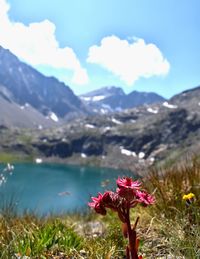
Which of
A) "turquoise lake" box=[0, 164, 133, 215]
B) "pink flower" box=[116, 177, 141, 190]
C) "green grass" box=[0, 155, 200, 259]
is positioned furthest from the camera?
"turquoise lake" box=[0, 164, 133, 215]

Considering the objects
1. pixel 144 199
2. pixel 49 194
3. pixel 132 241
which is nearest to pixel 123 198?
pixel 144 199

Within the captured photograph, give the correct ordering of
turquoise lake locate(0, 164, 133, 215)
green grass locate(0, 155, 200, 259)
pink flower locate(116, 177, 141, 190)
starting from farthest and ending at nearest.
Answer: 1. turquoise lake locate(0, 164, 133, 215)
2. green grass locate(0, 155, 200, 259)
3. pink flower locate(116, 177, 141, 190)

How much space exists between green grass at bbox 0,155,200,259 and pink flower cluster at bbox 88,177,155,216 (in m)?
0.80

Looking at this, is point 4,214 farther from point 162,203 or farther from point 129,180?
point 129,180

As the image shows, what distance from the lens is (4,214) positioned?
6961 mm

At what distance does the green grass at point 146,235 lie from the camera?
15.3 feet

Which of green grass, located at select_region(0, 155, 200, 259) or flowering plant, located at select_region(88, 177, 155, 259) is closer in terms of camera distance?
flowering plant, located at select_region(88, 177, 155, 259)

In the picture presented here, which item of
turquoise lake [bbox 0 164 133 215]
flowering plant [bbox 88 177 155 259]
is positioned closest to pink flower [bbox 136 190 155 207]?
flowering plant [bbox 88 177 155 259]

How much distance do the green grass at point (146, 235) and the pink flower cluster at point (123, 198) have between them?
80 cm

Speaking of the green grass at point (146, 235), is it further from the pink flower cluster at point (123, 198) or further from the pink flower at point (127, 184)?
the pink flower at point (127, 184)

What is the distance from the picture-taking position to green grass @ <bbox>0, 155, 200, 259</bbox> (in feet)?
15.3

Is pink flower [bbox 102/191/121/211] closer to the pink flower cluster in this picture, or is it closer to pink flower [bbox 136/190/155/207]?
the pink flower cluster

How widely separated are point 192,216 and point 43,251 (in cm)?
229

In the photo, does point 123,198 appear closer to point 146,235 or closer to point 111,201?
point 111,201
